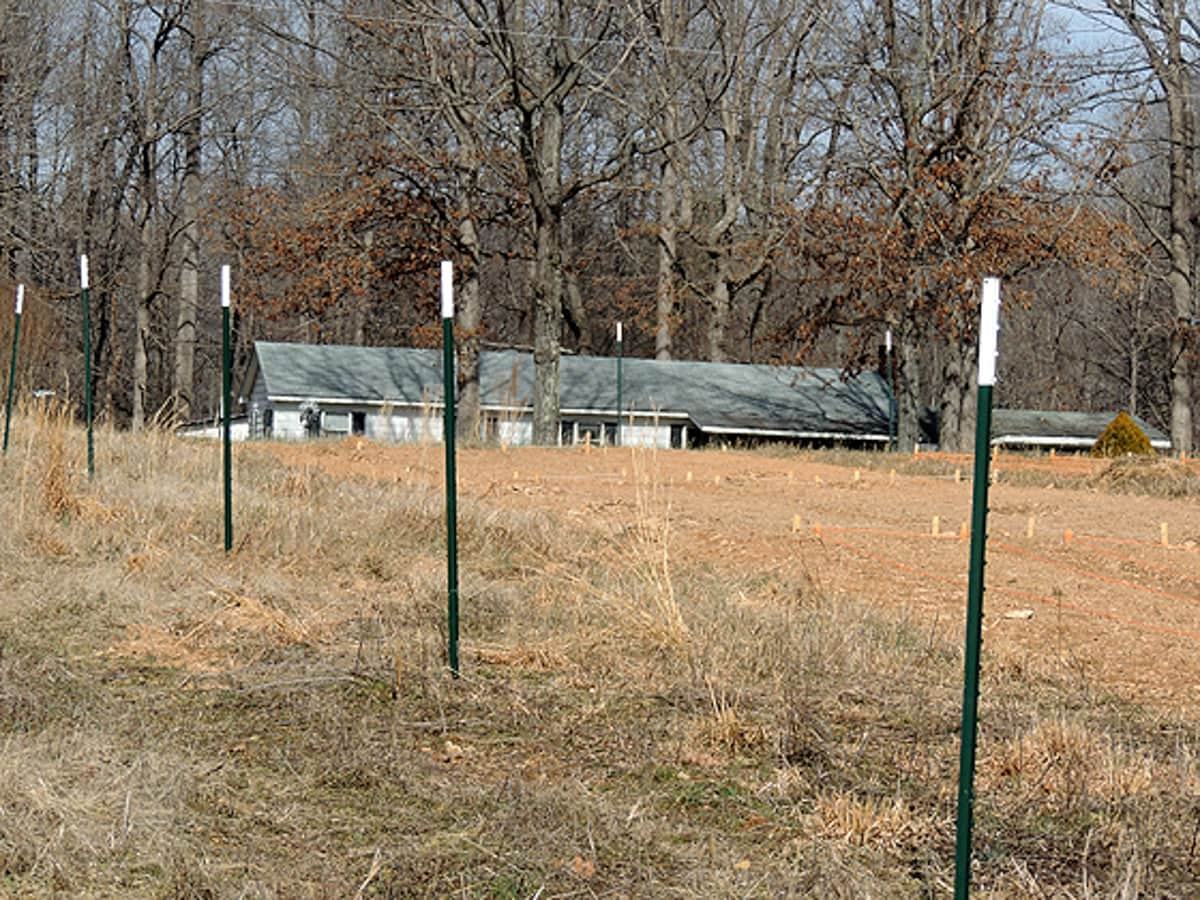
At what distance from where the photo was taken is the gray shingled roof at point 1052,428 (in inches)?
1515

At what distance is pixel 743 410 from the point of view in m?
36.2

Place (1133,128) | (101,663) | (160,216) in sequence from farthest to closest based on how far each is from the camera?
1. (160,216)
2. (1133,128)
3. (101,663)

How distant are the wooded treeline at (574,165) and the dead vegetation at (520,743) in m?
9.39

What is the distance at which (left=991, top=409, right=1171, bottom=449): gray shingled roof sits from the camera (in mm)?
38469

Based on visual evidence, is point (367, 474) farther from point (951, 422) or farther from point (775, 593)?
point (951, 422)

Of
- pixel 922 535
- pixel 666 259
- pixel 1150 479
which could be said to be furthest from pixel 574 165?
pixel 922 535

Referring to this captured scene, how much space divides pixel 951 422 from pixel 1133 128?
6.58 metres

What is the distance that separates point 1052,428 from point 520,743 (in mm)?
35457

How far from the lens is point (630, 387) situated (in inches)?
1417

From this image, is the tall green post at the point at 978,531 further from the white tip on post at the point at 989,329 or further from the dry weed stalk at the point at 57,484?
the dry weed stalk at the point at 57,484

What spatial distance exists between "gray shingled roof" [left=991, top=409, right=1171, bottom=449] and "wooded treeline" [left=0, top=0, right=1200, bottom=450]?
3.54 meters

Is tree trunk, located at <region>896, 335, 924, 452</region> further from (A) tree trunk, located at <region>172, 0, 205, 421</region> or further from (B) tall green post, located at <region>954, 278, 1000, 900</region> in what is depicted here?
(B) tall green post, located at <region>954, 278, 1000, 900</region>

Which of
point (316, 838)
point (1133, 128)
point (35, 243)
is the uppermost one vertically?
point (1133, 128)

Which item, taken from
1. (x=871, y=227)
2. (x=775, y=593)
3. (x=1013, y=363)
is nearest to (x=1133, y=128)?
(x=871, y=227)
